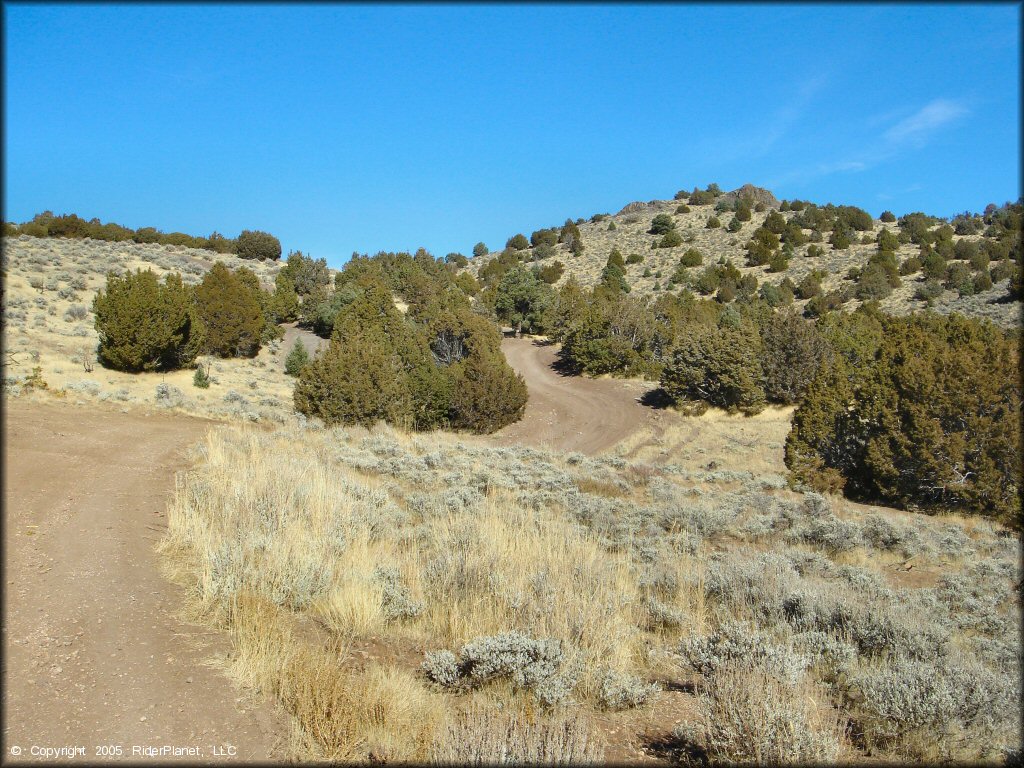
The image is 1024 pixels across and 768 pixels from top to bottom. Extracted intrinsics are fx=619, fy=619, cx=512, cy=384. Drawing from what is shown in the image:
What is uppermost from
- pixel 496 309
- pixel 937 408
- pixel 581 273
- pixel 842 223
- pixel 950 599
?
pixel 842 223

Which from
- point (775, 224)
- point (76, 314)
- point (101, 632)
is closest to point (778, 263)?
point (775, 224)

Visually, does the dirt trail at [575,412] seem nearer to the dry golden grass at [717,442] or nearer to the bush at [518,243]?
the dry golden grass at [717,442]

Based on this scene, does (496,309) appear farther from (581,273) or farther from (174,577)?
(174,577)

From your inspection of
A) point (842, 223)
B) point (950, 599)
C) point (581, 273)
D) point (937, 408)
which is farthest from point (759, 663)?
point (842, 223)

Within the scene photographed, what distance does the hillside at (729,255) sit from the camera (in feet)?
149

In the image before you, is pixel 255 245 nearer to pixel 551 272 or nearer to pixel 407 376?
pixel 551 272

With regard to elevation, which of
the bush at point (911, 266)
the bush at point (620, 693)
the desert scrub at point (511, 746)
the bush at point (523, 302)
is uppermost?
the bush at point (911, 266)

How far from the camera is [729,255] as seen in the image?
202ft

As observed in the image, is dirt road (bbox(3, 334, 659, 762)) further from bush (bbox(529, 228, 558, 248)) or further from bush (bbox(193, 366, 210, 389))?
bush (bbox(529, 228, 558, 248))

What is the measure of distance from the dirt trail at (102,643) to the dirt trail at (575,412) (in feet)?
55.8

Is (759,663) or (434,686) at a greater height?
(759,663)

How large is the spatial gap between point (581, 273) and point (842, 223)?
26165 millimetres

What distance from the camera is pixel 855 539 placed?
10.9 metres

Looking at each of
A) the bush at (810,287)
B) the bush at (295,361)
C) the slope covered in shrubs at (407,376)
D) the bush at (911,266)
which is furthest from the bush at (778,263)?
the bush at (295,361)
